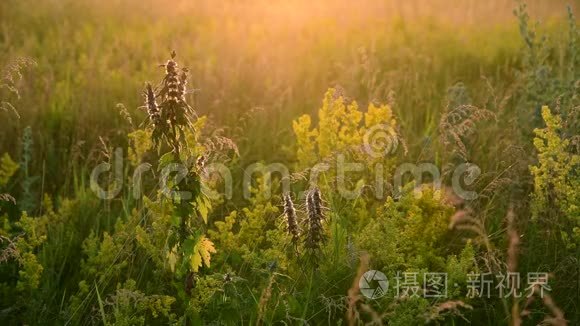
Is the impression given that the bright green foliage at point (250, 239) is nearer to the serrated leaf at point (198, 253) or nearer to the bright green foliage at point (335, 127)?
the serrated leaf at point (198, 253)

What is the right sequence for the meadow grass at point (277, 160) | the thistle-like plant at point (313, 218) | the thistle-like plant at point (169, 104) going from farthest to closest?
the meadow grass at point (277, 160), the thistle-like plant at point (313, 218), the thistle-like plant at point (169, 104)

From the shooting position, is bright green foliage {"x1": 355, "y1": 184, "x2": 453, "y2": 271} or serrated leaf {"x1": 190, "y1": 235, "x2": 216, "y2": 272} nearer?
serrated leaf {"x1": 190, "y1": 235, "x2": 216, "y2": 272}

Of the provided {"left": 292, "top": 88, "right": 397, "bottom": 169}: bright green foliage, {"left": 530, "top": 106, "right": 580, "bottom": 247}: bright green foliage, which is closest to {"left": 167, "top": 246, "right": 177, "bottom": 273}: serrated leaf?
{"left": 292, "top": 88, "right": 397, "bottom": 169}: bright green foliage

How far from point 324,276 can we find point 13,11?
6.10 m

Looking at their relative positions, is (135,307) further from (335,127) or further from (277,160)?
(277,160)

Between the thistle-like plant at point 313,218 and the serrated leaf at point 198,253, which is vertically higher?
the thistle-like plant at point 313,218

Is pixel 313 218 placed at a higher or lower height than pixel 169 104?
lower

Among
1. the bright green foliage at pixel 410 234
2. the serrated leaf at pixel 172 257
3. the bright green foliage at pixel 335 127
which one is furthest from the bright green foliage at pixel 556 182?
the serrated leaf at pixel 172 257

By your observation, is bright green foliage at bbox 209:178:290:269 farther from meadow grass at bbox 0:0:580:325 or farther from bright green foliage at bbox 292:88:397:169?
bright green foliage at bbox 292:88:397:169

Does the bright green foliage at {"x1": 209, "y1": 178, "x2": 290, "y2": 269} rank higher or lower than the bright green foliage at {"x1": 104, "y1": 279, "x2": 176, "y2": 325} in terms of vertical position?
higher

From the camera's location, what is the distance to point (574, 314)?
293 centimetres

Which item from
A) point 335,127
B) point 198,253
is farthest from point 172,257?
point 335,127

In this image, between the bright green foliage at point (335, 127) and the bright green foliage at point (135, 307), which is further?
the bright green foliage at point (335, 127)

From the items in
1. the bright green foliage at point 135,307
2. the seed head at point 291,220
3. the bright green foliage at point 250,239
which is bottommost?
the bright green foliage at point 135,307
